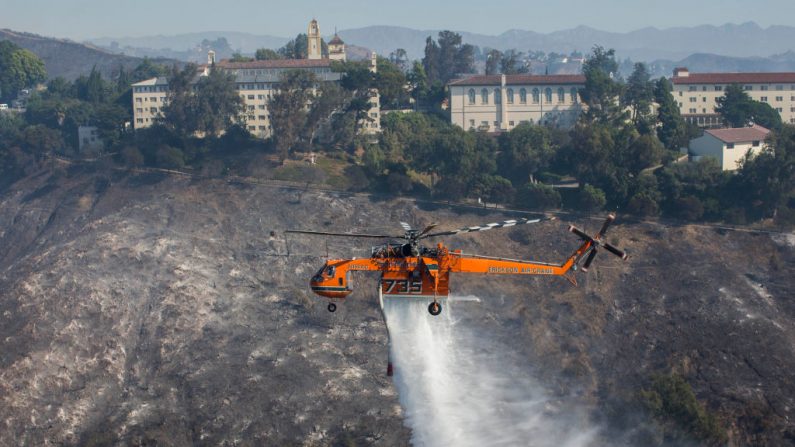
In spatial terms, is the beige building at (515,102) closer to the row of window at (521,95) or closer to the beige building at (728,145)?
the row of window at (521,95)

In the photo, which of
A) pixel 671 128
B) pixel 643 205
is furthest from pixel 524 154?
pixel 671 128

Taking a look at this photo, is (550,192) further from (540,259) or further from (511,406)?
(511,406)

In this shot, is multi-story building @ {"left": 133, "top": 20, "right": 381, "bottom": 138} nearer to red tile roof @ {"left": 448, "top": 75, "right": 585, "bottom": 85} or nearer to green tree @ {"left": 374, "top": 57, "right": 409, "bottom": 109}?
green tree @ {"left": 374, "top": 57, "right": 409, "bottom": 109}

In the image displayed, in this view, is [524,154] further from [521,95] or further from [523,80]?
[523,80]

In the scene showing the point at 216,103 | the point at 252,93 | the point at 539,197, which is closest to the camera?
the point at 539,197

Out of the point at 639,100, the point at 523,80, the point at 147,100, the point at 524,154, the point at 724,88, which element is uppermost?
the point at 523,80

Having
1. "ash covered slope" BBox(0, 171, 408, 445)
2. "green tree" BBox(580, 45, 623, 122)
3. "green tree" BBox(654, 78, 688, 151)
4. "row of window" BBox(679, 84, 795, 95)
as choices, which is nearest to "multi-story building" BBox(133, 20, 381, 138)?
"ash covered slope" BBox(0, 171, 408, 445)
